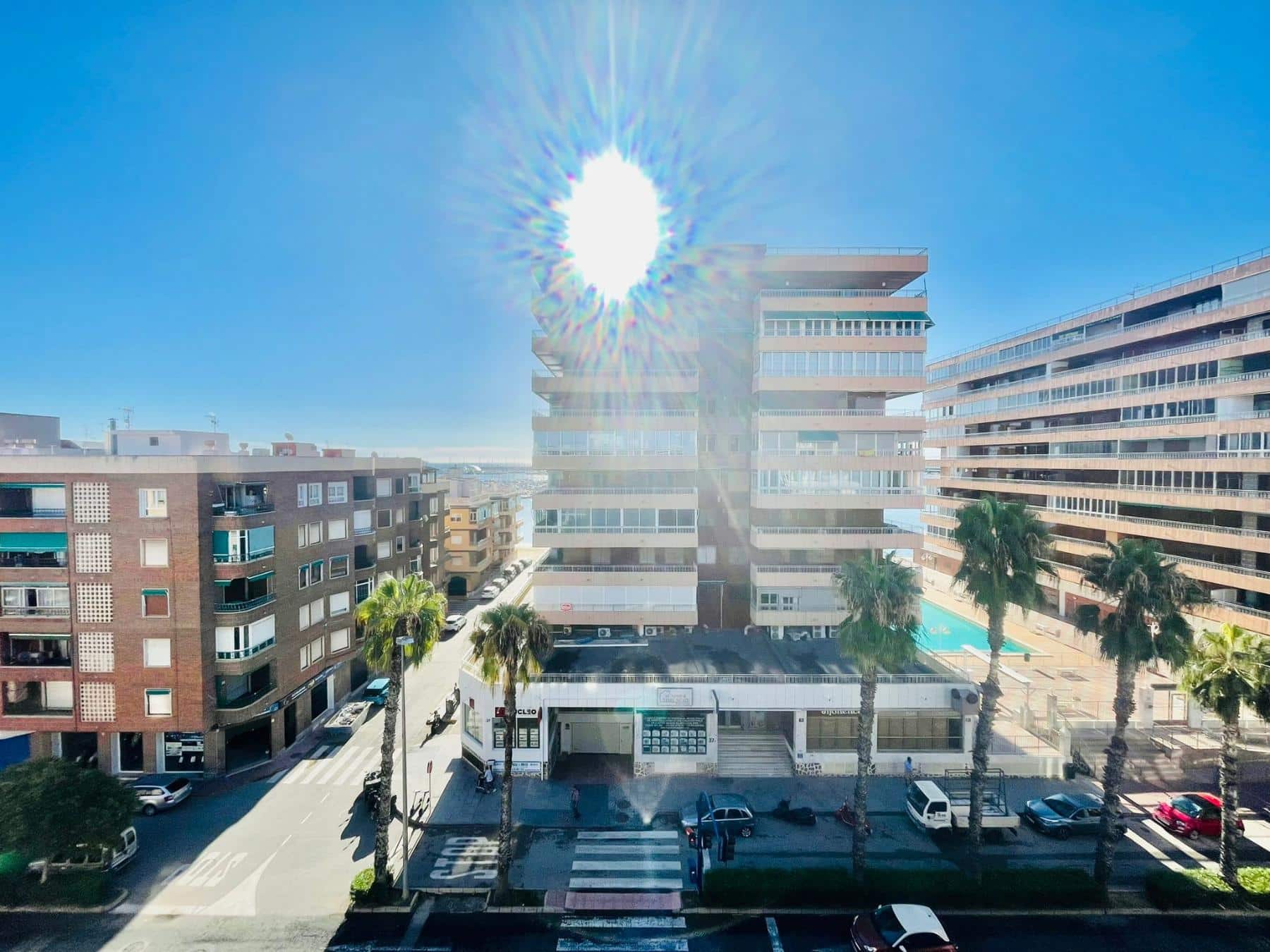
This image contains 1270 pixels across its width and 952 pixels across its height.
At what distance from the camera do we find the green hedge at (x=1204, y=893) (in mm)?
19703

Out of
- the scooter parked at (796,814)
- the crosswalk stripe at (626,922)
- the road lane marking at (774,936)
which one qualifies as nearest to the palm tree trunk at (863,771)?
the scooter parked at (796,814)

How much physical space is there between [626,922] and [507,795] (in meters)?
6.13

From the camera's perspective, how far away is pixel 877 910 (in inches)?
748

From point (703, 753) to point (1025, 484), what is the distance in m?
49.2

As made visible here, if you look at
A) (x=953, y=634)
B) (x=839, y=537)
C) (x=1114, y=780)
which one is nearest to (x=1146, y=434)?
(x=953, y=634)

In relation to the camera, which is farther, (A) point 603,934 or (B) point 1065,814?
(B) point 1065,814

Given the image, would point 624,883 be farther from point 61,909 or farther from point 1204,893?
point 1204,893

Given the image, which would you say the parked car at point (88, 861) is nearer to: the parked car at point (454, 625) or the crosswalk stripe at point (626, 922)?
the crosswalk stripe at point (626, 922)

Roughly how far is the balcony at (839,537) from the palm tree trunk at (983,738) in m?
12.8

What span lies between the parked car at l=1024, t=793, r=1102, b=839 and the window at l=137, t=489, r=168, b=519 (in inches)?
1790

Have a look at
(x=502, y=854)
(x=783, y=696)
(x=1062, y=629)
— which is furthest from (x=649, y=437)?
(x=1062, y=629)

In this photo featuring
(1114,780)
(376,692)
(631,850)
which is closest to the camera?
(1114,780)

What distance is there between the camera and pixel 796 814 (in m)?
25.1

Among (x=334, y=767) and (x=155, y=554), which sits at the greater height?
(x=155, y=554)
